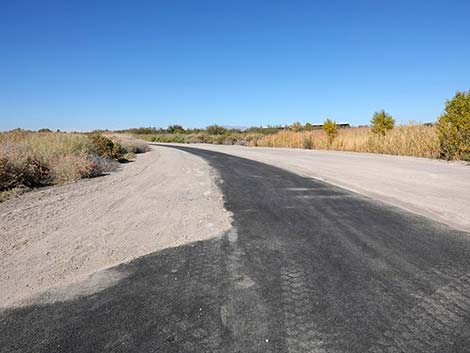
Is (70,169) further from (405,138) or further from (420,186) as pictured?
(405,138)

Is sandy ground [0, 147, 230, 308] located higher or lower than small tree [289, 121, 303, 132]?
lower

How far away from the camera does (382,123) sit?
97.3 ft

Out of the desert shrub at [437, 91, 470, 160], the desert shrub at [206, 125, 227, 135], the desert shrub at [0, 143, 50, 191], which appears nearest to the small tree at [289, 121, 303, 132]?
the desert shrub at [206, 125, 227, 135]

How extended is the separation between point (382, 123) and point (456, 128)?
1019cm

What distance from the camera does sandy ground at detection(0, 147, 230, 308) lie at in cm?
472

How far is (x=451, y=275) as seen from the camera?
4.57 m

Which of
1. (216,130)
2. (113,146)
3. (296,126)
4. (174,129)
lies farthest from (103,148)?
(174,129)

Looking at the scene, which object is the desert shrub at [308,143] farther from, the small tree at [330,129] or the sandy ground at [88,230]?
the sandy ground at [88,230]

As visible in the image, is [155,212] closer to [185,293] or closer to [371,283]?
[185,293]

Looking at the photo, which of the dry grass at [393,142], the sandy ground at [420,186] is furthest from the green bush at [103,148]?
the dry grass at [393,142]

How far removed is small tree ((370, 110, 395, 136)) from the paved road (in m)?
24.5

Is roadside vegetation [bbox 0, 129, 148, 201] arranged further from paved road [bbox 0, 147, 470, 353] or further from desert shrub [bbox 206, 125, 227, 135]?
desert shrub [bbox 206, 125, 227, 135]

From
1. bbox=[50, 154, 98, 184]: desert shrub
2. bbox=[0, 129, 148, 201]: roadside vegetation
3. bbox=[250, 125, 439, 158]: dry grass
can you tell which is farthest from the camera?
bbox=[250, 125, 439, 158]: dry grass

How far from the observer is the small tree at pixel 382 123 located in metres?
29.4
